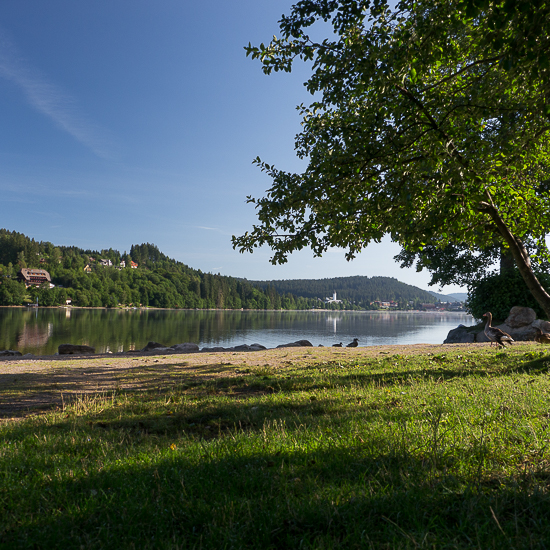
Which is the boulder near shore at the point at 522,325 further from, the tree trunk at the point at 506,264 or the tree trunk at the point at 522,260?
the tree trunk at the point at 522,260

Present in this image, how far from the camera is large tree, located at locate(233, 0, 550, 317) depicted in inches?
291

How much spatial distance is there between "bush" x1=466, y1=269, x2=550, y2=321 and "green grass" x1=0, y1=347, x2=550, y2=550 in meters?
22.9

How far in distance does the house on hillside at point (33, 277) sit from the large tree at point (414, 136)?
6336 inches

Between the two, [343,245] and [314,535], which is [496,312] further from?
[314,535]

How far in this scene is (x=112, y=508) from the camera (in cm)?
290

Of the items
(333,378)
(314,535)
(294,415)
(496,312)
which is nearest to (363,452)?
(314,535)

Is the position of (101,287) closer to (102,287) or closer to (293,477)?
(102,287)

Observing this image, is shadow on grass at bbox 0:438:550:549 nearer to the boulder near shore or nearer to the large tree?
the large tree

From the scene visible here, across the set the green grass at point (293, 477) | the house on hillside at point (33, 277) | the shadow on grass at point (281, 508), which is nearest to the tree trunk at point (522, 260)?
the green grass at point (293, 477)

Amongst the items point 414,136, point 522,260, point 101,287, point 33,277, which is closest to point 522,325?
point 522,260

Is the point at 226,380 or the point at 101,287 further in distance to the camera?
the point at 101,287

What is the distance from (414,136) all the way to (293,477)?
8.25m

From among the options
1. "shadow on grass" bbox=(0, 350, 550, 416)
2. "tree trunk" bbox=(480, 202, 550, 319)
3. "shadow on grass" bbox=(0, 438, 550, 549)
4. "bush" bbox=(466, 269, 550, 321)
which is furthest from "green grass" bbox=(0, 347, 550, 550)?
"bush" bbox=(466, 269, 550, 321)

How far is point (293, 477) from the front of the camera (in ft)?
11.0
